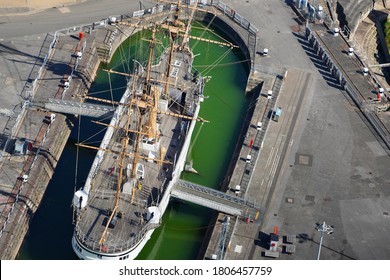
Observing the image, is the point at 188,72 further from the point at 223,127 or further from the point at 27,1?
the point at 27,1

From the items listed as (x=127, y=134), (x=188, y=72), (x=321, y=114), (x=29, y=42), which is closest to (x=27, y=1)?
(x=29, y=42)

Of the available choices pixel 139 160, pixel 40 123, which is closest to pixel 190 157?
pixel 139 160

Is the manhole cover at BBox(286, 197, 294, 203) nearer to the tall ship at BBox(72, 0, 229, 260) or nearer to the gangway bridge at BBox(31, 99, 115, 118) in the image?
the tall ship at BBox(72, 0, 229, 260)

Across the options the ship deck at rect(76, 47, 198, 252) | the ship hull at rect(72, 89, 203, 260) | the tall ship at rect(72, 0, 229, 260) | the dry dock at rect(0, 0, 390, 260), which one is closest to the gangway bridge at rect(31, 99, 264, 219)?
the dry dock at rect(0, 0, 390, 260)

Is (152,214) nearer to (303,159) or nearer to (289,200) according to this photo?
(289,200)

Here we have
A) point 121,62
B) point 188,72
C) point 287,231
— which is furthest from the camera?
point 121,62

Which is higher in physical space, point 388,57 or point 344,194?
point 388,57

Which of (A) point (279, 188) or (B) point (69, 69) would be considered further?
(B) point (69, 69)
